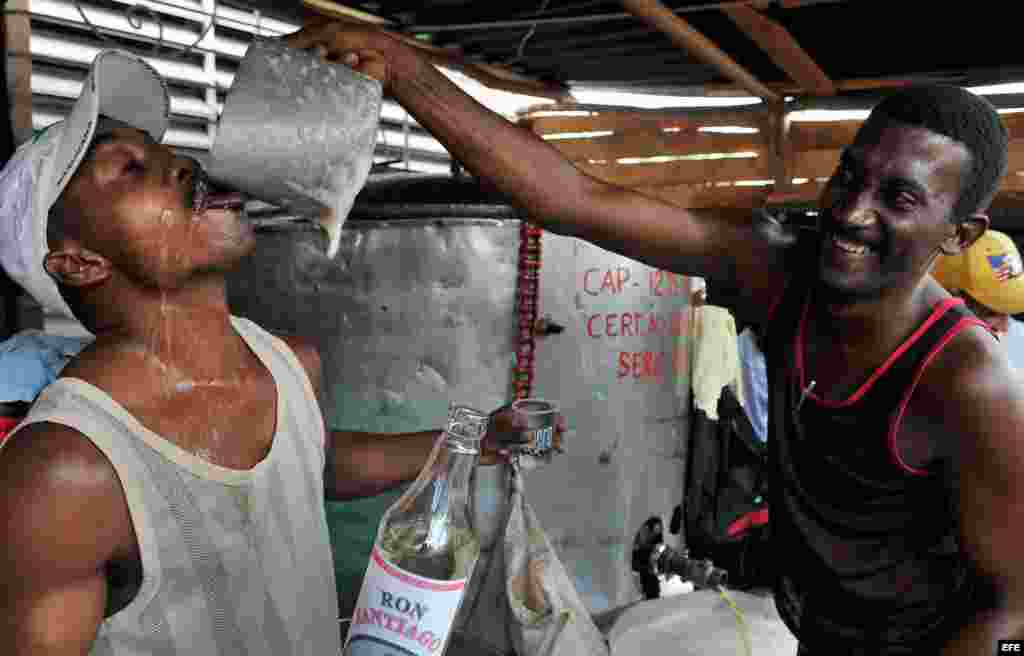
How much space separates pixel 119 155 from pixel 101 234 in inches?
5.3

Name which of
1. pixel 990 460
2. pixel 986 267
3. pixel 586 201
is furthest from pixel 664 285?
pixel 990 460

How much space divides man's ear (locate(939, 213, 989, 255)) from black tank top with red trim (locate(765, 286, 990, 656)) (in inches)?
4.1

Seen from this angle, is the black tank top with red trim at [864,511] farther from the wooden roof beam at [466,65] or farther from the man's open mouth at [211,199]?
the wooden roof beam at [466,65]

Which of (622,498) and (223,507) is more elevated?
(223,507)

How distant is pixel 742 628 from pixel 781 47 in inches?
85.1

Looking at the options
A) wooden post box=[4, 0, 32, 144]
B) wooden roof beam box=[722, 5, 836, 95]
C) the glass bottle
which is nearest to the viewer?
the glass bottle

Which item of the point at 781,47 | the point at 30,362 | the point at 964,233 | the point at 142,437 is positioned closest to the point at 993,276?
the point at 781,47

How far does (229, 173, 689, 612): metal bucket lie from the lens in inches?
115

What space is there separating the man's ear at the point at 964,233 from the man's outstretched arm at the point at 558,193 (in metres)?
0.29

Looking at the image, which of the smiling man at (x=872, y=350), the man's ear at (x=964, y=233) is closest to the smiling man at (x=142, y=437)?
the smiling man at (x=872, y=350)

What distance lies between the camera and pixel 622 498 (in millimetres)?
3326

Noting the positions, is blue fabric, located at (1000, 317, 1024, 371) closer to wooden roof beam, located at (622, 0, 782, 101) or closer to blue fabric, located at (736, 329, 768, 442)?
blue fabric, located at (736, 329, 768, 442)

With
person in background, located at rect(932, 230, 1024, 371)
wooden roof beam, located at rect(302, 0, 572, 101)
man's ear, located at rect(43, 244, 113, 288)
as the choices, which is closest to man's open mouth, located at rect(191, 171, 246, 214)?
man's ear, located at rect(43, 244, 113, 288)

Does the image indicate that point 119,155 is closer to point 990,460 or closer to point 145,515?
point 145,515
